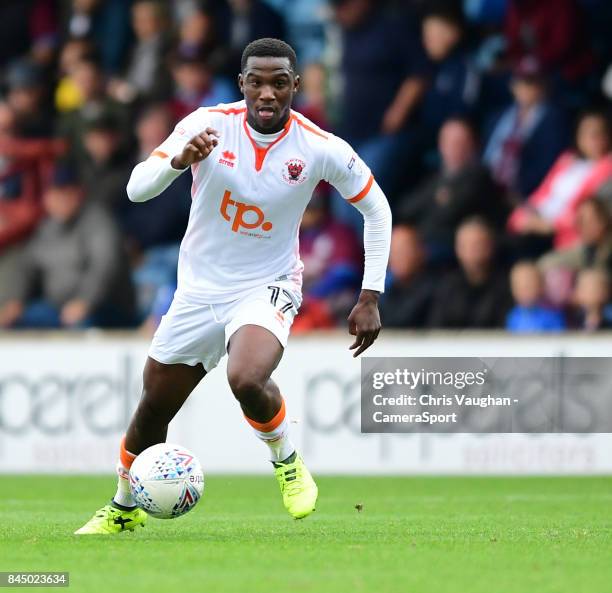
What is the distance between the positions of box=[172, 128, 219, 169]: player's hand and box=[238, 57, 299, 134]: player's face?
0.59 meters

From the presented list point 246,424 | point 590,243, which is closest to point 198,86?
point 246,424

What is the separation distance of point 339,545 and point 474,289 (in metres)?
7.68

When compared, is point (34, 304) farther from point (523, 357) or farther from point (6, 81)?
point (523, 357)

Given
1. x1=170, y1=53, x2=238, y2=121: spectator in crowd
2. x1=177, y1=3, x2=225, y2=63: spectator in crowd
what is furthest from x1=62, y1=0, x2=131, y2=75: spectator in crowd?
x1=170, y1=53, x2=238, y2=121: spectator in crowd

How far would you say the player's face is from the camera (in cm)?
776

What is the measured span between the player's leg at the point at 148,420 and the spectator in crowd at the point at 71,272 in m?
8.28

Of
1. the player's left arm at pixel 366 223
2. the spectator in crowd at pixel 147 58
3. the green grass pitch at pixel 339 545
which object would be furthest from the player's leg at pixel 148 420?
the spectator in crowd at pixel 147 58

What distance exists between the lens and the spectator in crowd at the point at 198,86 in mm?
17125

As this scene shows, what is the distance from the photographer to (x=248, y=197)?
7.91 metres

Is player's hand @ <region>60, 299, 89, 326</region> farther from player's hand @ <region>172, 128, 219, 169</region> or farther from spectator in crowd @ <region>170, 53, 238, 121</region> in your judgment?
player's hand @ <region>172, 128, 219, 169</region>

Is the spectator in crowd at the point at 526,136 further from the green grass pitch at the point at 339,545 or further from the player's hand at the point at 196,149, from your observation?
the player's hand at the point at 196,149

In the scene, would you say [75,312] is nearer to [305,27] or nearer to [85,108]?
[85,108]

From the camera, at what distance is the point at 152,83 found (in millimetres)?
17766

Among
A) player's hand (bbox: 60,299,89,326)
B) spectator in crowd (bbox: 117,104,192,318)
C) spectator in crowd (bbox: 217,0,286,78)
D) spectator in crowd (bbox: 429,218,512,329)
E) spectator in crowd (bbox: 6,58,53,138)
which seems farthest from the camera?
spectator in crowd (bbox: 6,58,53,138)
